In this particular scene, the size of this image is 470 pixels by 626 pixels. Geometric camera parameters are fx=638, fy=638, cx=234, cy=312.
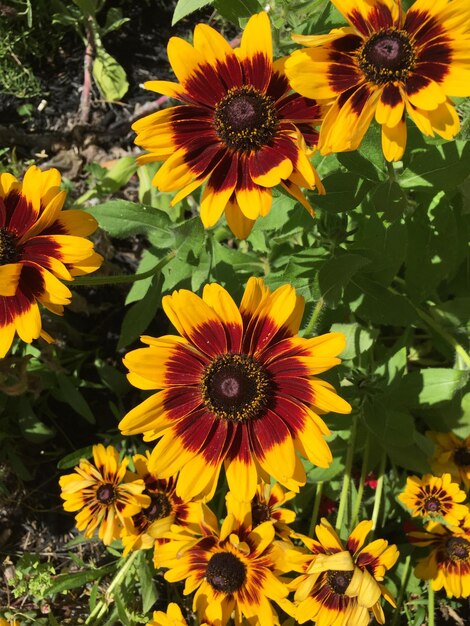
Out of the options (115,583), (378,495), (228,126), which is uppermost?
(228,126)

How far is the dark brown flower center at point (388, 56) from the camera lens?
62.8 inches

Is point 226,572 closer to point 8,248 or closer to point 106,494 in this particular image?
point 106,494

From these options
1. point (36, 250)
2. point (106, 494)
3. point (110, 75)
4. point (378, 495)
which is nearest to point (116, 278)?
point (36, 250)

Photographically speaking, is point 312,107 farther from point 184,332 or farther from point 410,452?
point 410,452

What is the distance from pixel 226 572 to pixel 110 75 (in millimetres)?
2832

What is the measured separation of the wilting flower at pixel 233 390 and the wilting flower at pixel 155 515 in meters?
0.54

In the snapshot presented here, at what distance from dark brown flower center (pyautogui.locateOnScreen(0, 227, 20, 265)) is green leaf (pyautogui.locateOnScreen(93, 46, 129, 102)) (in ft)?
7.34

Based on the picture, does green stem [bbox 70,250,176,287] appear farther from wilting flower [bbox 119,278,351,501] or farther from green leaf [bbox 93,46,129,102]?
green leaf [bbox 93,46,129,102]

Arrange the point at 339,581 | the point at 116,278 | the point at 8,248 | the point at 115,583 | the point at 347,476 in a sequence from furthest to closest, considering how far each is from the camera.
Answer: the point at 115,583 → the point at 347,476 → the point at 339,581 → the point at 116,278 → the point at 8,248

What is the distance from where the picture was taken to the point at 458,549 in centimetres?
238

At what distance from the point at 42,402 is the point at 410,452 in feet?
5.83

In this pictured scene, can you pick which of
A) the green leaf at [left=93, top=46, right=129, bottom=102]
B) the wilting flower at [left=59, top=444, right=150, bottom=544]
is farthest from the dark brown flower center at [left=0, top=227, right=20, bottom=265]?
the green leaf at [left=93, top=46, right=129, bottom=102]

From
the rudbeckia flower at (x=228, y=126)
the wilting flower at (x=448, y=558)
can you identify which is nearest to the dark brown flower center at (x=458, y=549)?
the wilting flower at (x=448, y=558)

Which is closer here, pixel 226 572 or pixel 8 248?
pixel 8 248
